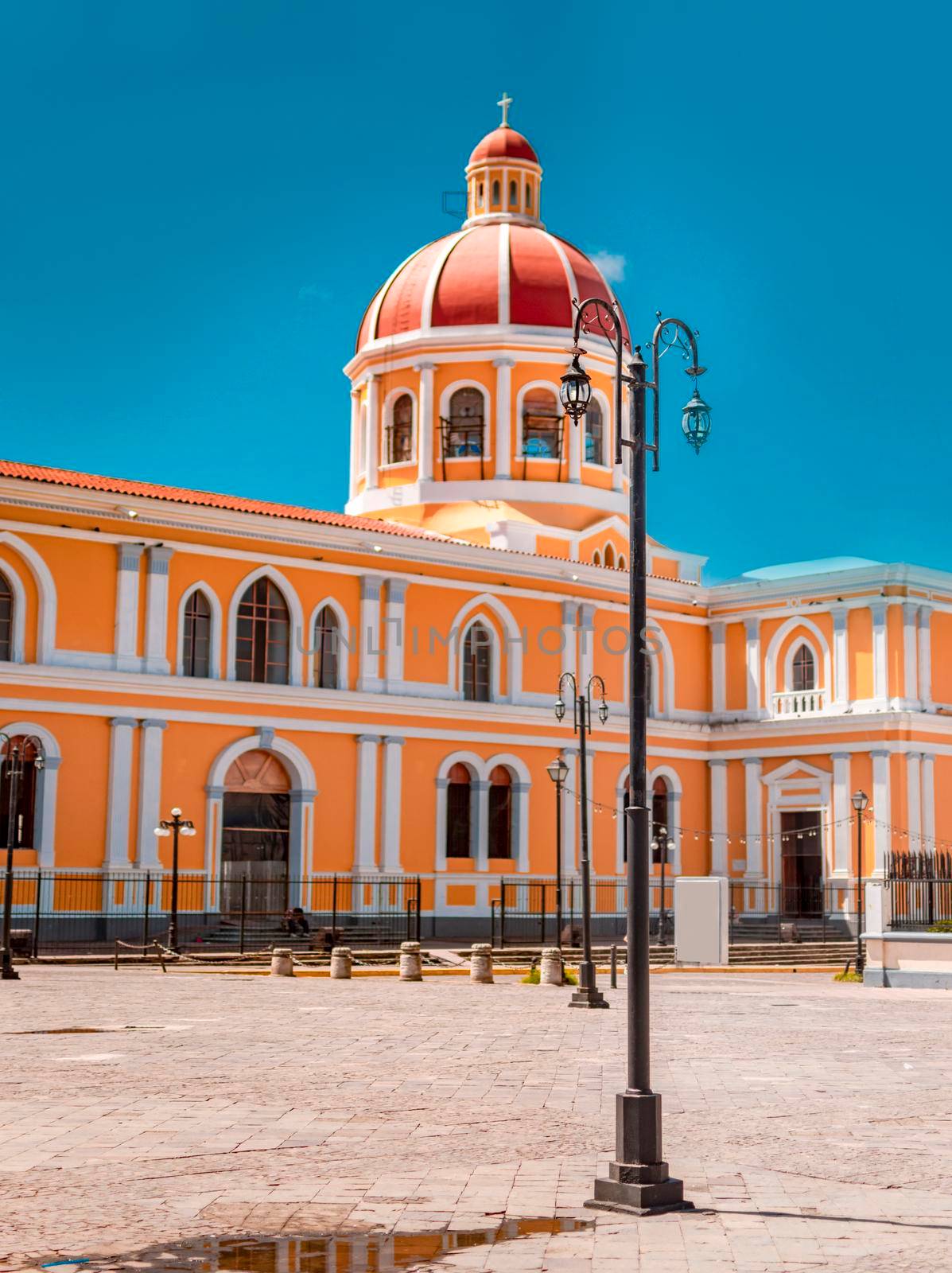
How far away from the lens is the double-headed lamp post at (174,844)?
113 feet

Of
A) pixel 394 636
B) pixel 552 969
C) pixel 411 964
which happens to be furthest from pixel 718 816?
pixel 552 969

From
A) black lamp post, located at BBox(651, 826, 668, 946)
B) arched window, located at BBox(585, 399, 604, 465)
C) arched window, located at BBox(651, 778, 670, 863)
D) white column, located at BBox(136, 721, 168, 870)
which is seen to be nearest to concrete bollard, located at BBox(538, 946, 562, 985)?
white column, located at BBox(136, 721, 168, 870)

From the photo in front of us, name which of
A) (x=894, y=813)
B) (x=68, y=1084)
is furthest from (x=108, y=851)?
(x=68, y=1084)

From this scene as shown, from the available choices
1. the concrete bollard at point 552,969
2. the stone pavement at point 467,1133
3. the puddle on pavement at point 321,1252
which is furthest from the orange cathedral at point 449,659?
the puddle on pavement at point 321,1252

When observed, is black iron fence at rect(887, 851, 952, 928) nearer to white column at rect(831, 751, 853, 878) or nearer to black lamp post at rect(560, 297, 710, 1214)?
white column at rect(831, 751, 853, 878)

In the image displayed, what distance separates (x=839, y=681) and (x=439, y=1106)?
Answer: 35.8 metres

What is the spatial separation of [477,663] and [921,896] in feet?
51.5

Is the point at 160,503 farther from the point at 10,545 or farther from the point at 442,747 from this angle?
the point at 442,747

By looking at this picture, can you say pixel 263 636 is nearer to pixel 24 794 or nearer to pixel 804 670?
pixel 24 794

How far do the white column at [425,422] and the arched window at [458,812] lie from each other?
30.3ft

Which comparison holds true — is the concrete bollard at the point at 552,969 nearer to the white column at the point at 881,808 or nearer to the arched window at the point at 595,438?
the white column at the point at 881,808

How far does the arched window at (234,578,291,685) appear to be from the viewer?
40.8 meters

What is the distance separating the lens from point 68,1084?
1405cm

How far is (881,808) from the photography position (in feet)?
150
